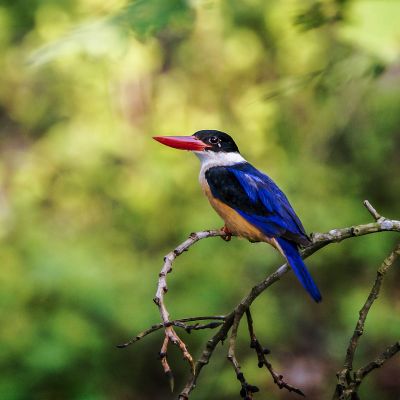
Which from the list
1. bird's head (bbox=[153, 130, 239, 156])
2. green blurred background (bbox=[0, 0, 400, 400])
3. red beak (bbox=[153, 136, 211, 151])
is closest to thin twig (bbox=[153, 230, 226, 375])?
red beak (bbox=[153, 136, 211, 151])

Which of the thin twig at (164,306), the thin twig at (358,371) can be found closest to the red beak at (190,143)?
the thin twig at (164,306)

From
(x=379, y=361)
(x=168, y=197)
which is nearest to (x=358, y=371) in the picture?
(x=379, y=361)

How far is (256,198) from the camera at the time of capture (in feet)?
7.88

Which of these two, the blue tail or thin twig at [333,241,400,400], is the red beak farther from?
thin twig at [333,241,400,400]

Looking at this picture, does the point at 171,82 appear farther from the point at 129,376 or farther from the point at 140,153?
the point at 129,376

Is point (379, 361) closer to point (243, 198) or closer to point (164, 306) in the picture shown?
point (164, 306)

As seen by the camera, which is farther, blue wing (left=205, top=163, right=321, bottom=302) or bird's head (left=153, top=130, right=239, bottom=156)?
bird's head (left=153, top=130, right=239, bottom=156)

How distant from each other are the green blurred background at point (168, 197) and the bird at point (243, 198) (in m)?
1.50

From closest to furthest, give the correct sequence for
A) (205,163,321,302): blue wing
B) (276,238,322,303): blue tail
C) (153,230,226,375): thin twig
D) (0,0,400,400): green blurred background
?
(153,230,226,375): thin twig → (276,238,322,303): blue tail → (205,163,321,302): blue wing → (0,0,400,400): green blurred background

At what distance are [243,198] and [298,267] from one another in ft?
1.80

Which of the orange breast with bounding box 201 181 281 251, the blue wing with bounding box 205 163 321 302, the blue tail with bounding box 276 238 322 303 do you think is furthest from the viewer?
the orange breast with bounding box 201 181 281 251

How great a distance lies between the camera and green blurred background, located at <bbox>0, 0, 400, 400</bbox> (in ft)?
14.6

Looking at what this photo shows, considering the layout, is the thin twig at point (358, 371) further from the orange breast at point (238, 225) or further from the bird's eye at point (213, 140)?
the bird's eye at point (213, 140)

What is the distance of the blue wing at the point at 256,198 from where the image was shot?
224 cm
